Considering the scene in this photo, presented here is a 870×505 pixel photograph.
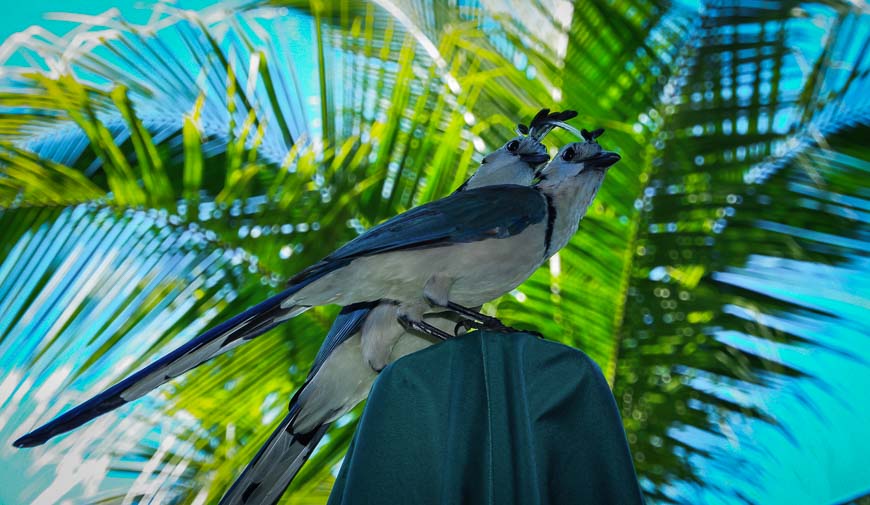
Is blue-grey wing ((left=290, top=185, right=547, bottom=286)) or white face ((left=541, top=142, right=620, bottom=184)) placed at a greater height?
blue-grey wing ((left=290, top=185, right=547, bottom=286))

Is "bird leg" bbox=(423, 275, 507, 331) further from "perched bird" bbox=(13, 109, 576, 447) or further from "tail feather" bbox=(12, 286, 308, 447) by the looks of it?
"tail feather" bbox=(12, 286, 308, 447)

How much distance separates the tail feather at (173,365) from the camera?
154 cm

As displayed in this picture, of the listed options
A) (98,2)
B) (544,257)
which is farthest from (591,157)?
(98,2)

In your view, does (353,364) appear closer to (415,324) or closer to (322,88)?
(415,324)

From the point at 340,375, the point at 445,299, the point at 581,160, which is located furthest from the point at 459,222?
the point at 340,375

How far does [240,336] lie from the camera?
6.09 feet

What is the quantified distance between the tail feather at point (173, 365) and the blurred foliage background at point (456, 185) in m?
1.38

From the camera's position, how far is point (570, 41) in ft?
11.5

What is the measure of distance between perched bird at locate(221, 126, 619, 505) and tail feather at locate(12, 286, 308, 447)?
0.59ft

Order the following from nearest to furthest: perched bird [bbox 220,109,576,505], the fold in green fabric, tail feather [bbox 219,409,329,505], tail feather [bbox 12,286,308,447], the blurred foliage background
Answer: the fold in green fabric, tail feather [bbox 12,286,308,447], tail feather [bbox 219,409,329,505], perched bird [bbox 220,109,576,505], the blurred foliage background

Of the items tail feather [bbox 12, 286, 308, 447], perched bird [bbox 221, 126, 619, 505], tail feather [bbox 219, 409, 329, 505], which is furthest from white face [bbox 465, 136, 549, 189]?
tail feather [bbox 219, 409, 329, 505]

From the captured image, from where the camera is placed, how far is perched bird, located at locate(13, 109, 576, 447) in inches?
62.3

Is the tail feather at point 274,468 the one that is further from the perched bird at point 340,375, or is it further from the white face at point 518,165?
the white face at point 518,165

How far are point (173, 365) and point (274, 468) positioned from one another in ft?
1.13
